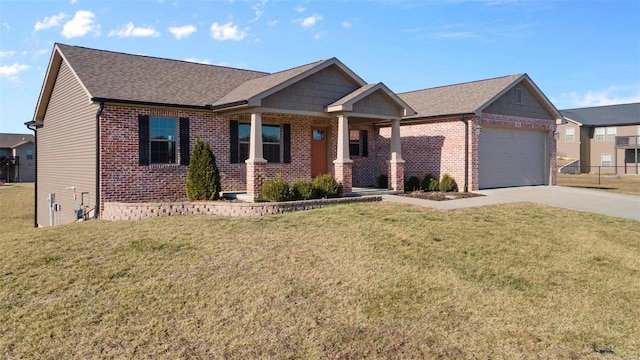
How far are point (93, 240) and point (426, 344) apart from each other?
711 cm

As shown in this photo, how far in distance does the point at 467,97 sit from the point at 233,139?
393 inches

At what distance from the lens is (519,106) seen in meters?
20.0

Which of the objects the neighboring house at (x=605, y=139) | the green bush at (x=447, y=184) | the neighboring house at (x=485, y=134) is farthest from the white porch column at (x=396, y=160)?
the neighboring house at (x=605, y=139)

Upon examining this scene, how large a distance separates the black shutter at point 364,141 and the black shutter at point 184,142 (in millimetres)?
8247

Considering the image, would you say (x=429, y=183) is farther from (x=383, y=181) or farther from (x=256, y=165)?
(x=256, y=165)

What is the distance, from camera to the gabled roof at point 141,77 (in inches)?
545

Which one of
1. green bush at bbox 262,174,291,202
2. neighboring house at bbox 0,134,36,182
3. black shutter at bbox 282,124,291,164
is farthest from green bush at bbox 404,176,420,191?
neighboring house at bbox 0,134,36,182

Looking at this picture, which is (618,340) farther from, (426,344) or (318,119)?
(318,119)

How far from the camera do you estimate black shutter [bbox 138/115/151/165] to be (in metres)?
13.8

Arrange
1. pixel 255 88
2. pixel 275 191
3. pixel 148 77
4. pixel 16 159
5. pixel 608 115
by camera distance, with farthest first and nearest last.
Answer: pixel 16 159 → pixel 608 115 → pixel 148 77 → pixel 255 88 → pixel 275 191

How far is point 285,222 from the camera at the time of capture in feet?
36.5

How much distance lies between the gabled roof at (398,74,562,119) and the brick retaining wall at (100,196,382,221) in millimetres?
8214

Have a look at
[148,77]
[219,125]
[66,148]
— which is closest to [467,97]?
[219,125]

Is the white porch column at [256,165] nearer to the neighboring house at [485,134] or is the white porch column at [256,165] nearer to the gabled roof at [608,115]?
the neighboring house at [485,134]
